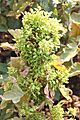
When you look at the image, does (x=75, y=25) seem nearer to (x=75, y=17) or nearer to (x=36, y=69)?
(x=75, y=17)

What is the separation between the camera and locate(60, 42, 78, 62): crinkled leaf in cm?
202

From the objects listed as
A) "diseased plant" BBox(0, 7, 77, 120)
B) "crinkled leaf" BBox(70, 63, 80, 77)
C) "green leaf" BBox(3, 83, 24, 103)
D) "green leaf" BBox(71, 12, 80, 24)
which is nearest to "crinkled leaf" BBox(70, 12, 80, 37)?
"green leaf" BBox(71, 12, 80, 24)

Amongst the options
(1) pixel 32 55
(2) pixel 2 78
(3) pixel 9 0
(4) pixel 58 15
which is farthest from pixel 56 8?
(1) pixel 32 55

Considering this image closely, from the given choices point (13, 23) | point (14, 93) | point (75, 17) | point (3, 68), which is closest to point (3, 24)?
point (13, 23)

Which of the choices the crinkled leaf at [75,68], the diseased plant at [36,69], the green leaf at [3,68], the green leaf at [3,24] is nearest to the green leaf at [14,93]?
the diseased plant at [36,69]

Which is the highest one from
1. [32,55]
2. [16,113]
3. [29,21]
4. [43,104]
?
[29,21]

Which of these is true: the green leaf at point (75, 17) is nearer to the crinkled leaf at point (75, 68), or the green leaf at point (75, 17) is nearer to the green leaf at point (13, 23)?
the crinkled leaf at point (75, 68)

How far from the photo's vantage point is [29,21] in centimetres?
172

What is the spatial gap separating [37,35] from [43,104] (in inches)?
11.1

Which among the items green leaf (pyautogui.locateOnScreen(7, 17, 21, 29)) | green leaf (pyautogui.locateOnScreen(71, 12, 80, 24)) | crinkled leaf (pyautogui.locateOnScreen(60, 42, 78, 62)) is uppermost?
green leaf (pyautogui.locateOnScreen(71, 12, 80, 24))

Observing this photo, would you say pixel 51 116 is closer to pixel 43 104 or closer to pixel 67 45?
pixel 43 104

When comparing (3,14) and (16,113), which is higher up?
(3,14)

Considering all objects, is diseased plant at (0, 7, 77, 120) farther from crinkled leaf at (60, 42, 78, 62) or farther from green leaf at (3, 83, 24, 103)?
crinkled leaf at (60, 42, 78, 62)

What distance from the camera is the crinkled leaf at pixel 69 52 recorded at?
6.63 ft
